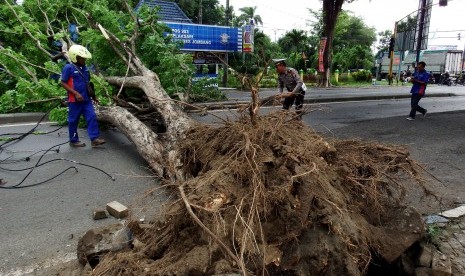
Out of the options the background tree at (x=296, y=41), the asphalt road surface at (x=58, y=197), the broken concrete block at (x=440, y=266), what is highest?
the background tree at (x=296, y=41)

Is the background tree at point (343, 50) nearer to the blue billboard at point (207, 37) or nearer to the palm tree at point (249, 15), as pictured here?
the palm tree at point (249, 15)

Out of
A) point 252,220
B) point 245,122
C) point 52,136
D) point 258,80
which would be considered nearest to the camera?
point 252,220

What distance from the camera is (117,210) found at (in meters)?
3.62

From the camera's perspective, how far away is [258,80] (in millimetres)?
Answer: 2936

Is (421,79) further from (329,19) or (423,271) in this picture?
(329,19)

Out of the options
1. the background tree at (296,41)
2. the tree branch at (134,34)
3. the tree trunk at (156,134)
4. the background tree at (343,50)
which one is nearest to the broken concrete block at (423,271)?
the tree trunk at (156,134)

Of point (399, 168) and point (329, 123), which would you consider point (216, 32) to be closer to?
point (329, 123)

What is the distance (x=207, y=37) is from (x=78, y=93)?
55.2ft

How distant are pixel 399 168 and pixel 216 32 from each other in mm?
20137

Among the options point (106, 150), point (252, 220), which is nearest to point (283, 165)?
point (252, 220)

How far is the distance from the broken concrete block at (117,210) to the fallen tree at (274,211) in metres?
0.85

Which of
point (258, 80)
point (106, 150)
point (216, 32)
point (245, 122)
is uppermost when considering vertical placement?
point (216, 32)

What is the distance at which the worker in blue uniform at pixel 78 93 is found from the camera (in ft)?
19.6

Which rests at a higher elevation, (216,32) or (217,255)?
(216,32)
